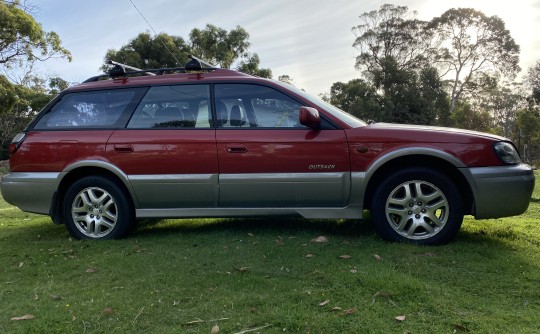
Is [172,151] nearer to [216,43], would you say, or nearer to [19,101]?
[19,101]

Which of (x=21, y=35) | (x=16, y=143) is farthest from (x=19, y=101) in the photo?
(x=16, y=143)

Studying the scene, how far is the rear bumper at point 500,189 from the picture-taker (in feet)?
12.3

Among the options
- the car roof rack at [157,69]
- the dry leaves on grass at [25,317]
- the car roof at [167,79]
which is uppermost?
the car roof rack at [157,69]

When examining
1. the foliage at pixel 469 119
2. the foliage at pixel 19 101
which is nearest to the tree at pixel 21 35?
the foliage at pixel 19 101

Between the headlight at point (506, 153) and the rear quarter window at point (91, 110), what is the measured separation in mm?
3467

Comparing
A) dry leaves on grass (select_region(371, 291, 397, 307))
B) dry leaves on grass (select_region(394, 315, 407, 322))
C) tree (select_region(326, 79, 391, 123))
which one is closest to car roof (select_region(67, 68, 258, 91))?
dry leaves on grass (select_region(371, 291, 397, 307))

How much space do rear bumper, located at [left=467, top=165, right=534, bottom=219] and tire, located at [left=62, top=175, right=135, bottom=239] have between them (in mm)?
3289

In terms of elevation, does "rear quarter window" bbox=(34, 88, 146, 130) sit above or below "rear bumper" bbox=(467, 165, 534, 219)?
above

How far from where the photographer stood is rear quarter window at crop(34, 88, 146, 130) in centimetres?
452

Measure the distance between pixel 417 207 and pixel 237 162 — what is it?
5.54 feet

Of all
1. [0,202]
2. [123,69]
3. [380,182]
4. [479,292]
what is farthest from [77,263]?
[0,202]

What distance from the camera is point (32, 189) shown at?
4.50 metres

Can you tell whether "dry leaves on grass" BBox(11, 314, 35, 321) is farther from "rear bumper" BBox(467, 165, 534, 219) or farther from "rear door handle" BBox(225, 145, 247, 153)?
"rear bumper" BBox(467, 165, 534, 219)

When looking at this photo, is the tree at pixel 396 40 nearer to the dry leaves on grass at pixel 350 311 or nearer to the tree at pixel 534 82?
the tree at pixel 534 82
